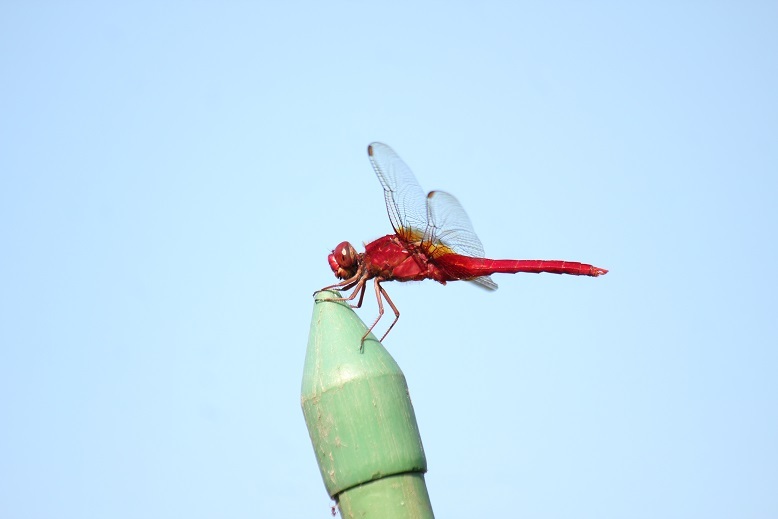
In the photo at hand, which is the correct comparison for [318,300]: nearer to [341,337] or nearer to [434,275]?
[341,337]

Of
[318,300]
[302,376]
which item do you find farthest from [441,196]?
[302,376]

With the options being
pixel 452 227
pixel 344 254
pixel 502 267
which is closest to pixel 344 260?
pixel 344 254

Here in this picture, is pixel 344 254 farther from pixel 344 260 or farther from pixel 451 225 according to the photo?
pixel 451 225

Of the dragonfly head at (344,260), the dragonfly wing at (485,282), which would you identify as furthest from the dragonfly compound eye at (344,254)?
the dragonfly wing at (485,282)

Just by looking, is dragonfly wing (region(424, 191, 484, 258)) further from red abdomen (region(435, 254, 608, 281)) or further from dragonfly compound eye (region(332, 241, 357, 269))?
dragonfly compound eye (region(332, 241, 357, 269))

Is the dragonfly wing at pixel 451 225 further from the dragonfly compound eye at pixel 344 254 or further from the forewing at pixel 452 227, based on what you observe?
the dragonfly compound eye at pixel 344 254

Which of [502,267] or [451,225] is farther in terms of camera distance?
[502,267]
